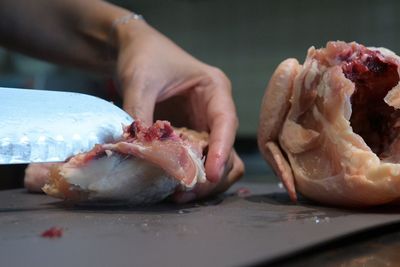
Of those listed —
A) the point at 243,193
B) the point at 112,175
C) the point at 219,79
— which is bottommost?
the point at 243,193

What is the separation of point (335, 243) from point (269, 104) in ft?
1.36

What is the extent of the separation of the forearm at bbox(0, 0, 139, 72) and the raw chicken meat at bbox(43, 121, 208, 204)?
29.7 inches

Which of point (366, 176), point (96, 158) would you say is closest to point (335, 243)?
point (366, 176)

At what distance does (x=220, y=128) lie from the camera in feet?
3.65

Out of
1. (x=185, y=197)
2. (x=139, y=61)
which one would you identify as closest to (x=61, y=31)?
(x=139, y=61)

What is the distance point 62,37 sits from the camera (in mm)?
1742

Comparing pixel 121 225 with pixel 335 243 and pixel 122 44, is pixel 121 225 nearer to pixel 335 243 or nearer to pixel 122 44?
pixel 335 243

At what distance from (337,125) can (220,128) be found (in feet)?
0.96

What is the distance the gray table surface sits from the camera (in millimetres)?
552

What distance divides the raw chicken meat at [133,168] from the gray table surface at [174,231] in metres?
0.03

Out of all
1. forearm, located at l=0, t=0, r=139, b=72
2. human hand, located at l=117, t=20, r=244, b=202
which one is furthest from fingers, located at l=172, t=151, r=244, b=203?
forearm, located at l=0, t=0, r=139, b=72

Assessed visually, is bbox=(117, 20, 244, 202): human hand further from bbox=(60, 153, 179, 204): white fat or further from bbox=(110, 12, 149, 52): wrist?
bbox=(60, 153, 179, 204): white fat

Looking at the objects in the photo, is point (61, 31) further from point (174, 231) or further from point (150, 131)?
point (174, 231)

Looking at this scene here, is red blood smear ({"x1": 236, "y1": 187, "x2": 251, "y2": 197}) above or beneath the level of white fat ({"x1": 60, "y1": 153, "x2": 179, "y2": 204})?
beneath
